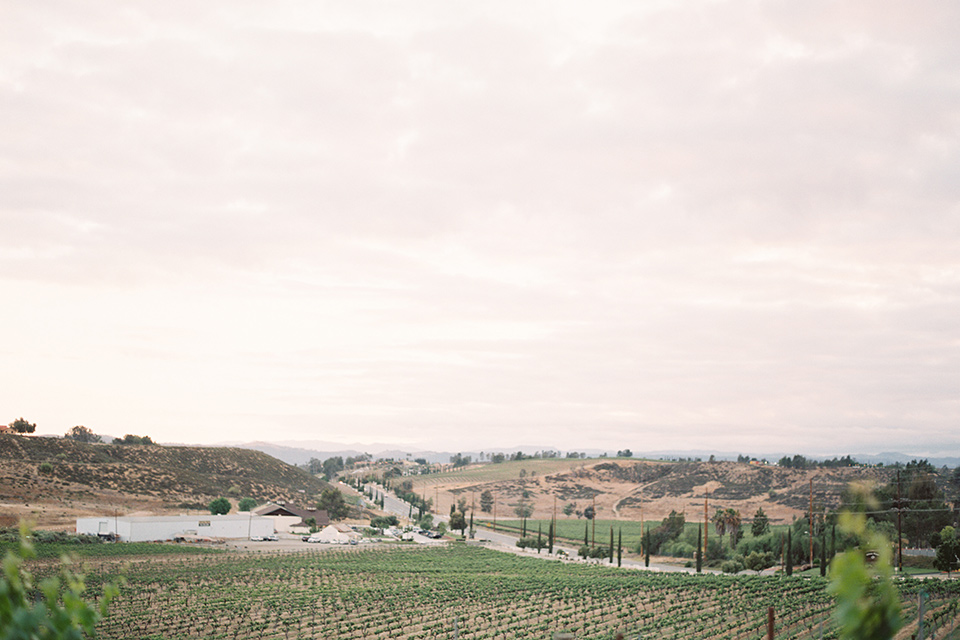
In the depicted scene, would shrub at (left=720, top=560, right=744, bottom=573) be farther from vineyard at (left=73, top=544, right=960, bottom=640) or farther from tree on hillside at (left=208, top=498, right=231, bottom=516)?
tree on hillside at (left=208, top=498, right=231, bottom=516)

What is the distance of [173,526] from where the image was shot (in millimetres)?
113312

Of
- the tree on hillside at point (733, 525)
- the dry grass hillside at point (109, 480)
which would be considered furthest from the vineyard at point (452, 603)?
the dry grass hillside at point (109, 480)

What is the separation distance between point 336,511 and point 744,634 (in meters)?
130

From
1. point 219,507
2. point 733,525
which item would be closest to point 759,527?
point 733,525

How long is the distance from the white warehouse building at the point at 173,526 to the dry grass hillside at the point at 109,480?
809cm

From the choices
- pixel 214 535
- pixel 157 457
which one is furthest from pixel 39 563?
pixel 157 457

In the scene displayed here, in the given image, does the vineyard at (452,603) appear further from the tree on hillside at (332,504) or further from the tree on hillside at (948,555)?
the tree on hillside at (332,504)

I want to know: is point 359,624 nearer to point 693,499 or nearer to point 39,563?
point 39,563

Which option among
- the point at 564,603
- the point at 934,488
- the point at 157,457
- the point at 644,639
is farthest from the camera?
the point at 157,457

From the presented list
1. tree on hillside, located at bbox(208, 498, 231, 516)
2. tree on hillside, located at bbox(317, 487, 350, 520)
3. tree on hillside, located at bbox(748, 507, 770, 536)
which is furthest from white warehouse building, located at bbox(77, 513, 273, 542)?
tree on hillside, located at bbox(748, 507, 770, 536)

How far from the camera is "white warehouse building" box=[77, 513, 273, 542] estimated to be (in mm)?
105125

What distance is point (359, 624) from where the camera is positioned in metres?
45.7

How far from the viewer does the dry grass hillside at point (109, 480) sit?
398 ft

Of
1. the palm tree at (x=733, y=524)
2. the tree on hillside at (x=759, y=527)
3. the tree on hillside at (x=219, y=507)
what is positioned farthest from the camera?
the tree on hillside at (x=219, y=507)
